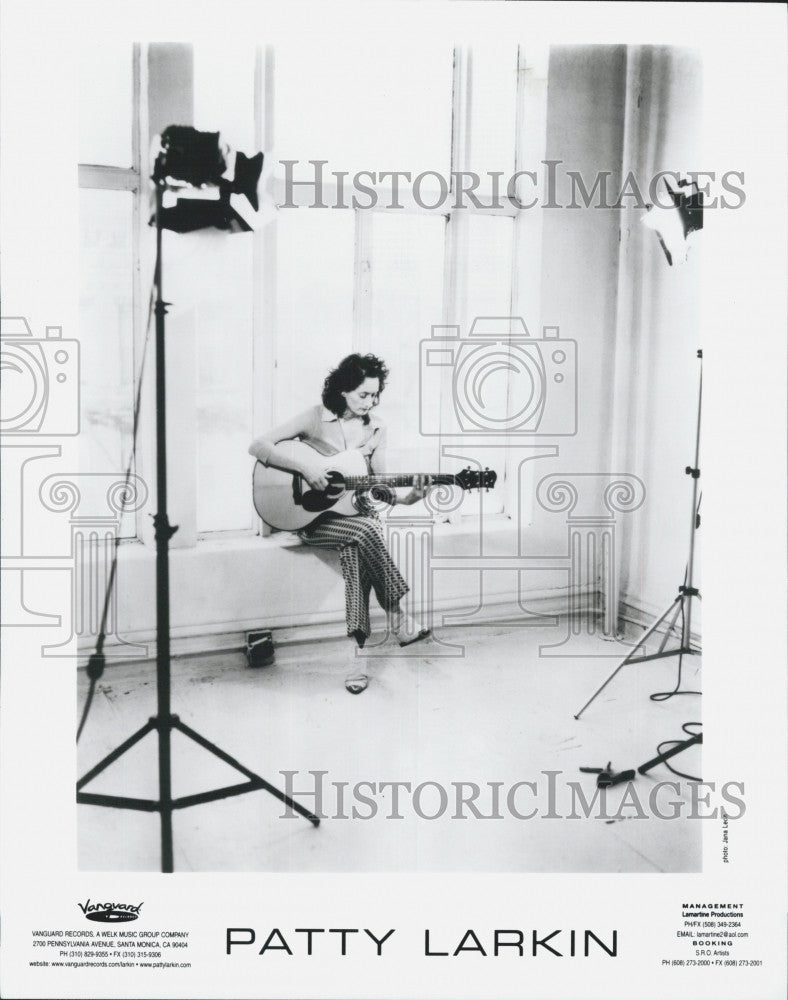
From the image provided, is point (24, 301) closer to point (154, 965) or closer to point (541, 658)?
point (154, 965)

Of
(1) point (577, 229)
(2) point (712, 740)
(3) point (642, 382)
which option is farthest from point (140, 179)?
(2) point (712, 740)

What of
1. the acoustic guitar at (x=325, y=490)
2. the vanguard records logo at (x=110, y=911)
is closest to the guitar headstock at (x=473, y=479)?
the acoustic guitar at (x=325, y=490)

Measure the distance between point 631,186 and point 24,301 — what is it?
Answer: 4.75 feet

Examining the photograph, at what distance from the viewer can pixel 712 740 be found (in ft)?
5.05

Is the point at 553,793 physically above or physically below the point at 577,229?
below

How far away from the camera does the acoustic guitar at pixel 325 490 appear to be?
1.88 meters

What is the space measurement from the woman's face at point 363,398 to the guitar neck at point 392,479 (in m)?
0.17

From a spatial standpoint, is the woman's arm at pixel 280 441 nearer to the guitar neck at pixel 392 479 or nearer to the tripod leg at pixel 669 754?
the guitar neck at pixel 392 479

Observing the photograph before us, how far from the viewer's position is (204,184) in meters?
1.57

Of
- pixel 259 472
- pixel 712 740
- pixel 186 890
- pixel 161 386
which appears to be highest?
pixel 161 386

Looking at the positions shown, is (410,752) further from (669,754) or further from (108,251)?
(108,251)

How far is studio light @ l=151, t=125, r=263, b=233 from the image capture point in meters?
1.56

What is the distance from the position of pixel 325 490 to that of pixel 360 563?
23cm

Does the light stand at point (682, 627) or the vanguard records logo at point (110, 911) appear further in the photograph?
the light stand at point (682, 627)
